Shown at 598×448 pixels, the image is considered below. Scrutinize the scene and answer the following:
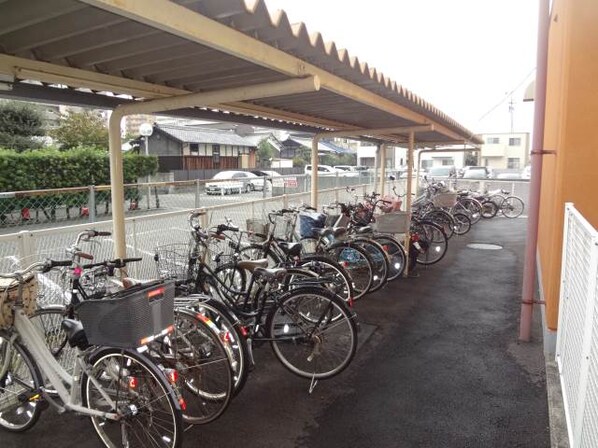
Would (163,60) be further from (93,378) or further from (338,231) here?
(338,231)

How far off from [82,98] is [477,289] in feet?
16.0

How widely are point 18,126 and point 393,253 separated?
20902mm

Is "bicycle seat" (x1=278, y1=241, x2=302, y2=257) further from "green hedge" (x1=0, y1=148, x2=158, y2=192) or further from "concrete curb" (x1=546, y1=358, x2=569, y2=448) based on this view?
"green hedge" (x1=0, y1=148, x2=158, y2=192)

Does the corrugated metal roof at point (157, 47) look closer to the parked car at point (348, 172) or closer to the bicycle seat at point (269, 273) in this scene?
the bicycle seat at point (269, 273)

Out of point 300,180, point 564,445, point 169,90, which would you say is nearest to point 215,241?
point 169,90

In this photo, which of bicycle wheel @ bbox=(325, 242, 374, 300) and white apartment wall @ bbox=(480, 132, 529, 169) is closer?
bicycle wheel @ bbox=(325, 242, 374, 300)

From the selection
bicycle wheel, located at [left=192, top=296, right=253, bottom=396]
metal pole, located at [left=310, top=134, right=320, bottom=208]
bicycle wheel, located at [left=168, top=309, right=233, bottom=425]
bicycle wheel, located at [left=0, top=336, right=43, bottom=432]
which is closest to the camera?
bicycle wheel, located at [left=0, top=336, right=43, bottom=432]

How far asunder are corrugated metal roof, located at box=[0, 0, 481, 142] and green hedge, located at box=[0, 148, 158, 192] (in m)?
11.7

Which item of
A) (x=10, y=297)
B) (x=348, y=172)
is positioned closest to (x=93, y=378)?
(x=10, y=297)

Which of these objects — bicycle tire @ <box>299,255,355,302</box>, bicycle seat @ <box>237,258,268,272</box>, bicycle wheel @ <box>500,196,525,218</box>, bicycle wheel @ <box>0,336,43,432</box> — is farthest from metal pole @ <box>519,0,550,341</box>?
bicycle wheel @ <box>500,196,525,218</box>

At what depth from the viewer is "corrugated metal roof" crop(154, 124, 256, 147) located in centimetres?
3001

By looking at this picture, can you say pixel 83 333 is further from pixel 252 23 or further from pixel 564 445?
pixel 564 445

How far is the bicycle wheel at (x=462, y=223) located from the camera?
31.7 ft

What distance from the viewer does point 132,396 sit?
7.64 ft
